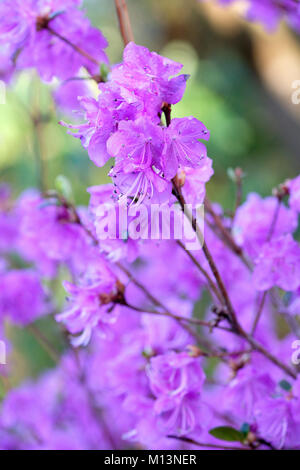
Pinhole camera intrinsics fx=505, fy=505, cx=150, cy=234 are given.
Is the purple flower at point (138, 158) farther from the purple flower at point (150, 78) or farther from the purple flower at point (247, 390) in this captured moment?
the purple flower at point (247, 390)

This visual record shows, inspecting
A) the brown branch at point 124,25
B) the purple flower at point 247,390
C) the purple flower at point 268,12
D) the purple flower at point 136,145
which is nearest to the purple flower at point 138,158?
the purple flower at point 136,145

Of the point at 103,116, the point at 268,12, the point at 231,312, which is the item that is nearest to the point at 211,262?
the point at 231,312

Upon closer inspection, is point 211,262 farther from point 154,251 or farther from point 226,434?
point 154,251

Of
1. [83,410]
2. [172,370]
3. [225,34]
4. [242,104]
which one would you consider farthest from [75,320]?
[242,104]

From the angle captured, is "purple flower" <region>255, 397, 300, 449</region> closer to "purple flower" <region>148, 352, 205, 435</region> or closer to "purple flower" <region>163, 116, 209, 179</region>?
"purple flower" <region>148, 352, 205, 435</region>

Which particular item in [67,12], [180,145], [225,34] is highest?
[225,34]

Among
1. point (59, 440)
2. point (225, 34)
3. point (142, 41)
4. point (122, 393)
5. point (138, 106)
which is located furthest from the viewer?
point (142, 41)

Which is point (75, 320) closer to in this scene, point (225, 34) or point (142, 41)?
point (225, 34)
